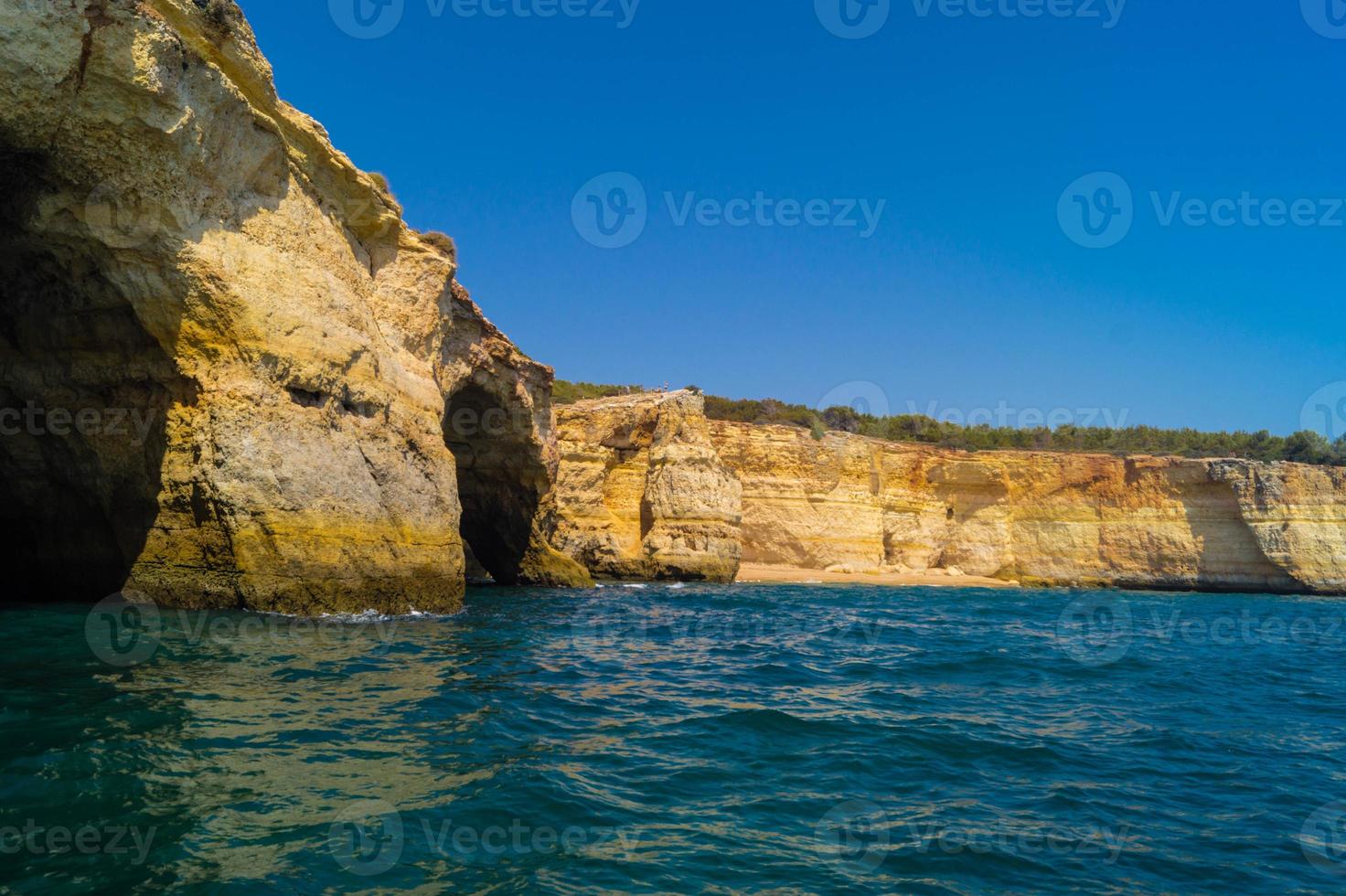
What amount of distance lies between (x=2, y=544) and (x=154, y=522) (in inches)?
217

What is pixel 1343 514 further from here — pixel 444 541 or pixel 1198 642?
pixel 444 541

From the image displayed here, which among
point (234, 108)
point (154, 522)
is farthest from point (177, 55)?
point (154, 522)

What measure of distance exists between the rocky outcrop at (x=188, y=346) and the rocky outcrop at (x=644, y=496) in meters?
14.5

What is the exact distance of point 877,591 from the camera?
1220 inches

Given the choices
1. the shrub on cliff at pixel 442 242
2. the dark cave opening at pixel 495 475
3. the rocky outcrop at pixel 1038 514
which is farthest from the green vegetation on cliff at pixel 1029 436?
the shrub on cliff at pixel 442 242

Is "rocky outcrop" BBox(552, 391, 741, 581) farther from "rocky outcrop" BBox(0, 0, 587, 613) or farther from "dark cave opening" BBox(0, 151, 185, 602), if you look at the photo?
"dark cave opening" BBox(0, 151, 185, 602)

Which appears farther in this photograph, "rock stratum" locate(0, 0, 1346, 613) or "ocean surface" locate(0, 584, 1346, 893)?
"rock stratum" locate(0, 0, 1346, 613)

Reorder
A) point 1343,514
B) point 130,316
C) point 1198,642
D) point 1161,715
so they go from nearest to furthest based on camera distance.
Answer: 1. point 1161,715
2. point 130,316
3. point 1198,642
4. point 1343,514

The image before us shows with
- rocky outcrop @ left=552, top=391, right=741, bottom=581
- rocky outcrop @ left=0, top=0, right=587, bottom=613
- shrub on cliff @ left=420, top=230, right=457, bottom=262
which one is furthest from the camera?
rocky outcrop @ left=552, top=391, right=741, bottom=581

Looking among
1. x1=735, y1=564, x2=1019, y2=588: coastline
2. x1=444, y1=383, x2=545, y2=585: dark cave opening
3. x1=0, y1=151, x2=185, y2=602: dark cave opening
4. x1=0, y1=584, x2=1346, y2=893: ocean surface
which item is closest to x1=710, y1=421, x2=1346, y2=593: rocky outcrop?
x1=735, y1=564, x2=1019, y2=588: coastline

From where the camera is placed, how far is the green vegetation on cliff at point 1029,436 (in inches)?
1879

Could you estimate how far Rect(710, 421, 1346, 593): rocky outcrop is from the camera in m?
38.8

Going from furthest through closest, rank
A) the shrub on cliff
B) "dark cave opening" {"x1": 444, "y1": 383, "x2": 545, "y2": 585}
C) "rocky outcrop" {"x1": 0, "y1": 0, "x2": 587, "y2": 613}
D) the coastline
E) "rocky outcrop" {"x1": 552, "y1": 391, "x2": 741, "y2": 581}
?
the coastline < "rocky outcrop" {"x1": 552, "y1": 391, "x2": 741, "y2": 581} < "dark cave opening" {"x1": 444, "y1": 383, "x2": 545, "y2": 585} < the shrub on cliff < "rocky outcrop" {"x1": 0, "y1": 0, "x2": 587, "y2": 613}

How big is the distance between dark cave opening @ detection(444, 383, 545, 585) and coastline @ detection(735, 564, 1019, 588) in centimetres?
1168
